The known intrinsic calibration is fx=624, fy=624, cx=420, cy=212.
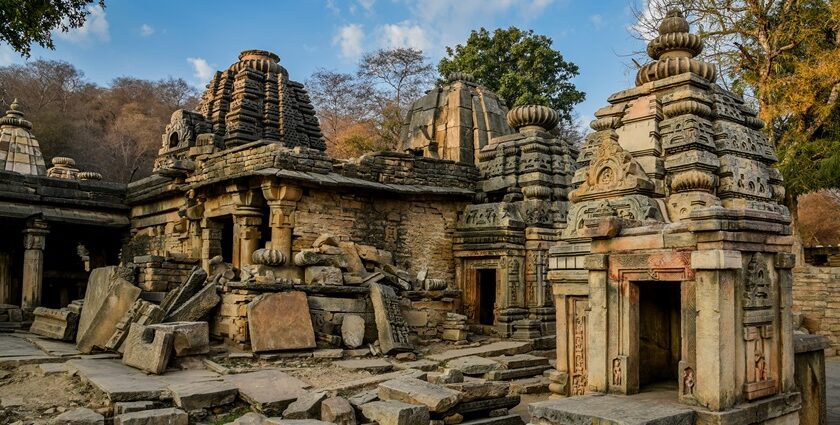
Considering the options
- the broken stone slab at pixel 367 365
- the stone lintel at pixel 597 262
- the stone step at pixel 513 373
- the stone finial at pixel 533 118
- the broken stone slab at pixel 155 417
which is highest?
the stone finial at pixel 533 118

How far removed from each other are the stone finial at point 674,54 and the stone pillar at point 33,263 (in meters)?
12.4

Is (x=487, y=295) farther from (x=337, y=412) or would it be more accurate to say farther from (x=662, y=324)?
(x=337, y=412)

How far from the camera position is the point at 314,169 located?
38.1 ft

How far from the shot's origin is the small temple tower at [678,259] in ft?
17.0

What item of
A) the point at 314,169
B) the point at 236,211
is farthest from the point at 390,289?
the point at 236,211

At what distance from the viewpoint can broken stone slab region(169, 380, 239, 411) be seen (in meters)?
6.82

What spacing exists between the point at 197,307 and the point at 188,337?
1044 millimetres

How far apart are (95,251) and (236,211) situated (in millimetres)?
7218

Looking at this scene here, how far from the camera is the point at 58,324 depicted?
1053 cm

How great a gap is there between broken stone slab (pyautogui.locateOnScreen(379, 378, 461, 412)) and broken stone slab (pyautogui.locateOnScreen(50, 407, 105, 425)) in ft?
9.38

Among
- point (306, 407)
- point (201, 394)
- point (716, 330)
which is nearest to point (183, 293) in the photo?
point (201, 394)

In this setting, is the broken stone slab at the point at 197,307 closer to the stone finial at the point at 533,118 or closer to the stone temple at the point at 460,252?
the stone temple at the point at 460,252

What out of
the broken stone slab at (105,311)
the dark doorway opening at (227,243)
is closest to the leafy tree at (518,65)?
the dark doorway opening at (227,243)

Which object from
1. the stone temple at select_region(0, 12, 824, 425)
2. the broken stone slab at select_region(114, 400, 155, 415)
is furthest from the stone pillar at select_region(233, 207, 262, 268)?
the broken stone slab at select_region(114, 400, 155, 415)
